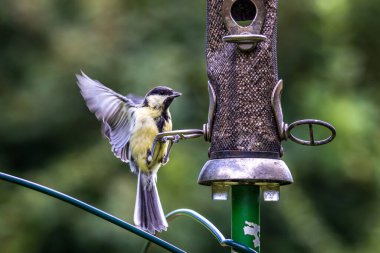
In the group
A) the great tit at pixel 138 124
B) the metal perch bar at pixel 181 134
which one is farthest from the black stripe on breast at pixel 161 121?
the metal perch bar at pixel 181 134

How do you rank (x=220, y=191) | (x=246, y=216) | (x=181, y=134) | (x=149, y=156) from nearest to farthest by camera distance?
(x=246, y=216)
(x=220, y=191)
(x=181, y=134)
(x=149, y=156)

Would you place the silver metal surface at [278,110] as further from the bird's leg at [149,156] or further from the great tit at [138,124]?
the bird's leg at [149,156]

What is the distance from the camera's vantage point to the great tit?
188 inches

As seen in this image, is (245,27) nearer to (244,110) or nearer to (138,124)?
(244,110)

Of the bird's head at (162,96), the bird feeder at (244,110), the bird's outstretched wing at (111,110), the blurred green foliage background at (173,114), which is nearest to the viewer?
the bird feeder at (244,110)

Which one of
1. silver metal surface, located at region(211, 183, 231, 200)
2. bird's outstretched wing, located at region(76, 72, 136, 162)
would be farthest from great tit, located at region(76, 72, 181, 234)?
silver metal surface, located at region(211, 183, 231, 200)

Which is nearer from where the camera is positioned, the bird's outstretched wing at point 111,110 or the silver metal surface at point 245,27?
the silver metal surface at point 245,27

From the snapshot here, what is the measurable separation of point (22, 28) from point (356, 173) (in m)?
3.39

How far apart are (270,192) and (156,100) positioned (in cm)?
130

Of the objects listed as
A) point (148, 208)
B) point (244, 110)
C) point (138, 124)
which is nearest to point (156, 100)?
point (138, 124)

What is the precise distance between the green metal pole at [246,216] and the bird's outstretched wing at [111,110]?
130cm

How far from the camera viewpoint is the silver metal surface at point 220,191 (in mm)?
3768

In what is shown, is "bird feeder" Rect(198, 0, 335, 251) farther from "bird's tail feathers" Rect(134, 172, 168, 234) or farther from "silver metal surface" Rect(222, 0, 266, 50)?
"bird's tail feathers" Rect(134, 172, 168, 234)

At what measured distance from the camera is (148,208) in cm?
517
